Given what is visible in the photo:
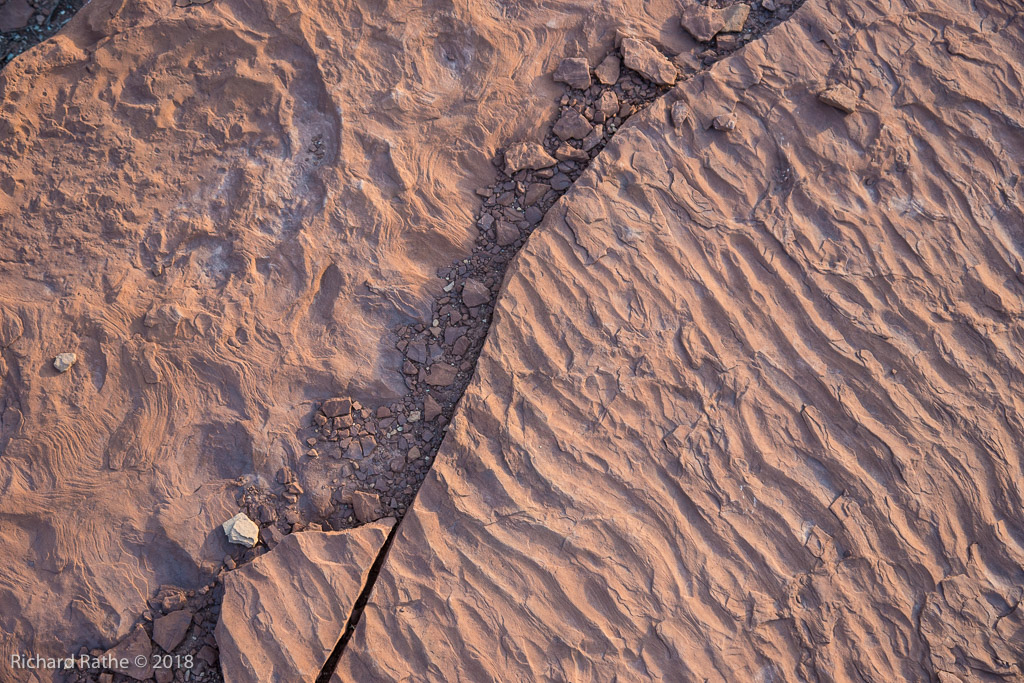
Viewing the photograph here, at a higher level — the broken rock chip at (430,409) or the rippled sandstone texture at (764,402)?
the rippled sandstone texture at (764,402)

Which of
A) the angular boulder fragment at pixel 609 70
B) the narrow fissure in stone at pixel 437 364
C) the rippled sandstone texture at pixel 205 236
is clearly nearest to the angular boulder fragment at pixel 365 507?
the narrow fissure in stone at pixel 437 364

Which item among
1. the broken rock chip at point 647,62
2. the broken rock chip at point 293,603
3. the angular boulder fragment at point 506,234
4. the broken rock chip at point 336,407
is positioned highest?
the broken rock chip at point 647,62

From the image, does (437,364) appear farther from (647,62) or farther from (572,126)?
(647,62)

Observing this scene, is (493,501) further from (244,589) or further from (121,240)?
(121,240)

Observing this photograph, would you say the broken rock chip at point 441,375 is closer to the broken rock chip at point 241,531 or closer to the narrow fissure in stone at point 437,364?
the narrow fissure in stone at point 437,364

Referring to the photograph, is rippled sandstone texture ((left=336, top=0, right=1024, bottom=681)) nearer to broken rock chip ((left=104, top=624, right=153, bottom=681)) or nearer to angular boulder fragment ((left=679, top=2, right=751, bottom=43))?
angular boulder fragment ((left=679, top=2, right=751, bottom=43))

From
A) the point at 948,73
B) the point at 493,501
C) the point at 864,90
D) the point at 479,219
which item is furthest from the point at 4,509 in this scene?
the point at 948,73

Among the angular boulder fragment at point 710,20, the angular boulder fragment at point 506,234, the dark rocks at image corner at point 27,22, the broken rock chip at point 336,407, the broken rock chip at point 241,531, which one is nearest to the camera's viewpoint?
the broken rock chip at point 241,531
